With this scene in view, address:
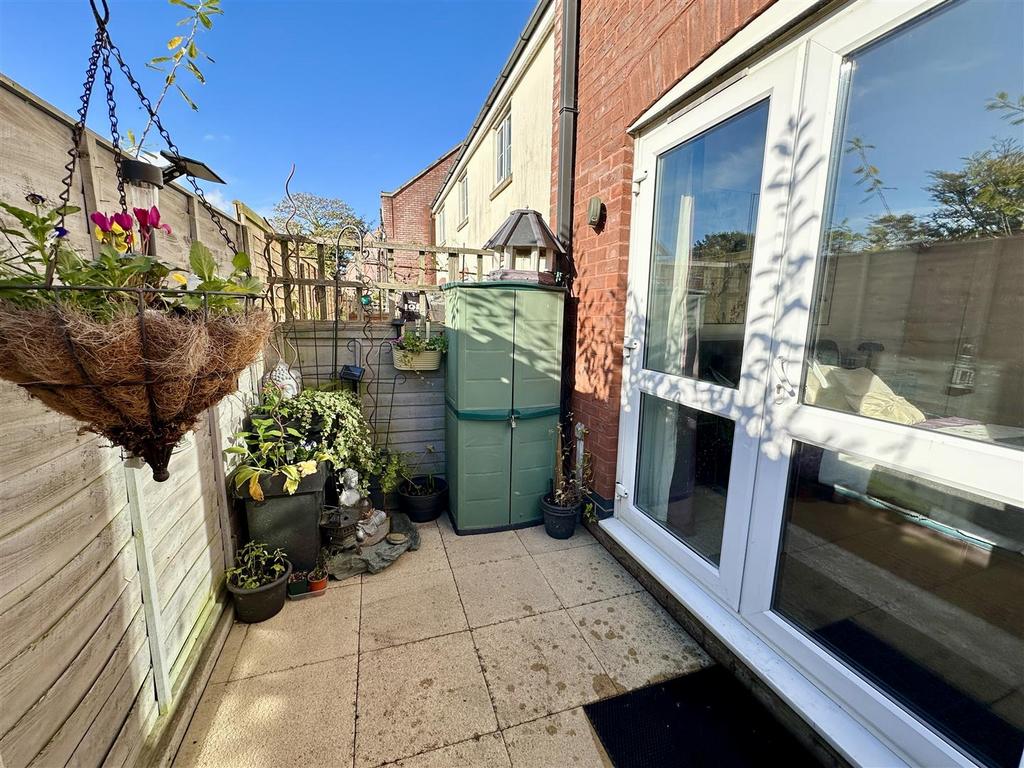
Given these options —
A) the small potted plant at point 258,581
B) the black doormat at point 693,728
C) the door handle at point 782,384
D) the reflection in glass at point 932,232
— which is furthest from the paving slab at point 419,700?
the reflection in glass at point 932,232

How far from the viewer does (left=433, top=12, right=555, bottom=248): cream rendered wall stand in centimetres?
405

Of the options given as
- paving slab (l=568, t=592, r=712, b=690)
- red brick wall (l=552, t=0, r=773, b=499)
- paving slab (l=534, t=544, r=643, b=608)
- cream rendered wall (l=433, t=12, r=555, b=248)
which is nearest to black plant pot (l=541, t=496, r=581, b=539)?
paving slab (l=534, t=544, r=643, b=608)

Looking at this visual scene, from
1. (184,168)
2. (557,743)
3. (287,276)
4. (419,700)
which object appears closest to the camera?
(184,168)

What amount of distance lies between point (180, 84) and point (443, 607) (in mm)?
2399

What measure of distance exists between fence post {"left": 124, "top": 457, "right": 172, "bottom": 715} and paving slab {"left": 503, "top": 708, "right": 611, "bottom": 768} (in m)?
1.31

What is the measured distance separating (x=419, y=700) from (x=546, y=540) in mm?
1416

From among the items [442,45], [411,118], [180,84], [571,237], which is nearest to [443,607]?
[180,84]

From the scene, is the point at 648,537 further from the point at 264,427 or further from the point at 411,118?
the point at 411,118

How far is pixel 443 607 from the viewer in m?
2.25

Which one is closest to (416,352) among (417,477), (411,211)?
(417,477)

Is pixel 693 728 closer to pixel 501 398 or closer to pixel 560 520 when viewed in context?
pixel 560 520

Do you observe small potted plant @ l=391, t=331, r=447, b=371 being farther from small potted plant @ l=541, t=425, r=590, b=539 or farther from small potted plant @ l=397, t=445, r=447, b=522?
small potted plant @ l=541, t=425, r=590, b=539

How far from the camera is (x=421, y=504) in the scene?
10.4 feet

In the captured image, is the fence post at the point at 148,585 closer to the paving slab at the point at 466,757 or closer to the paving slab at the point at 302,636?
the paving slab at the point at 302,636
